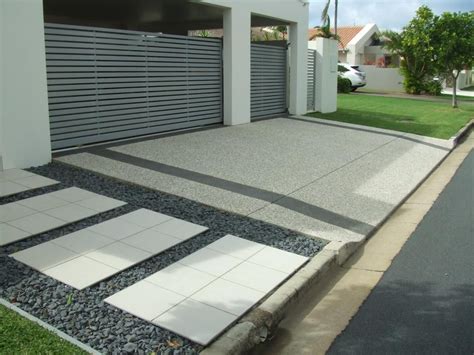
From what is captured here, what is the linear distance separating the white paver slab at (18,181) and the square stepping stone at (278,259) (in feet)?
10.3

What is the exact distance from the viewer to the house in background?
42.0 m

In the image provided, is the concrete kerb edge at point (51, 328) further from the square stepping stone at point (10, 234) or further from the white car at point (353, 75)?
the white car at point (353, 75)

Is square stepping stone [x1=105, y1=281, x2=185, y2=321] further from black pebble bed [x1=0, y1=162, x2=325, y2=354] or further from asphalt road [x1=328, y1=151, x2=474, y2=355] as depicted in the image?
asphalt road [x1=328, y1=151, x2=474, y2=355]

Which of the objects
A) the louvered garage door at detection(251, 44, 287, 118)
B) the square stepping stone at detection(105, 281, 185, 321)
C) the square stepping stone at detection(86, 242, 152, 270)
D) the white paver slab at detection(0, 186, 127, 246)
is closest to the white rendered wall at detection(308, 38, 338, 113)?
the louvered garage door at detection(251, 44, 287, 118)

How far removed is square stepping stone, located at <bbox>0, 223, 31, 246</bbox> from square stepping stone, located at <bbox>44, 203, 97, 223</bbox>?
1.62 feet

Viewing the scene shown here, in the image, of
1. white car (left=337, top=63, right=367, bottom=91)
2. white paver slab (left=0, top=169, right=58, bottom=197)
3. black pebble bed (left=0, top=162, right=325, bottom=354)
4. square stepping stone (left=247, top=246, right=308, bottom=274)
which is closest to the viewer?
black pebble bed (left=0, top=162, right=325, bottom=354)

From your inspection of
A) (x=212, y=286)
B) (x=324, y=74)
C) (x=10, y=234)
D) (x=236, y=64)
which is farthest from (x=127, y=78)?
(x=324, y=74)

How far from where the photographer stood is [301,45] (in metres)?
15.5

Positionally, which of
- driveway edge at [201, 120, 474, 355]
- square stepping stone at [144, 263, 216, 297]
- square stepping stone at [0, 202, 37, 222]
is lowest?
driveway edge at [201, 120, 474, 355]

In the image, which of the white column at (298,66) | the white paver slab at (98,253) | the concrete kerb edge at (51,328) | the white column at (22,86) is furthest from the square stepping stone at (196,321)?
the white column at (298,66)

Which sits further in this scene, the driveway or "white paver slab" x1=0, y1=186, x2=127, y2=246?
the driveway

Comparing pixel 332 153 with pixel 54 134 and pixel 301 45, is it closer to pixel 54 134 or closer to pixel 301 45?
pixel 54 134

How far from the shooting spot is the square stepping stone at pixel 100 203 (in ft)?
18.8

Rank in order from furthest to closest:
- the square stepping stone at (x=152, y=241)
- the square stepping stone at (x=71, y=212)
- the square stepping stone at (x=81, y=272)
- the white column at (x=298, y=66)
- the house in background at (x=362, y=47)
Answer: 1. the house in background at (x=362, y=47)
2. the white column at (x=298, y=66)
3. the square stepping stone at (x=71, y=212)
4. the square stepping stone at (x=152, y=241)
5. the square stepping stone at (x=81, y=272)
